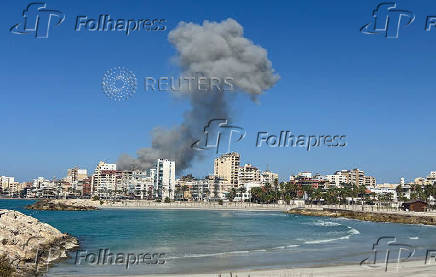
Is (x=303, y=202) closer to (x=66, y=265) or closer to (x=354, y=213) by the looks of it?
(x=354, y=213)

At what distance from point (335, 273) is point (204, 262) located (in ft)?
33.6

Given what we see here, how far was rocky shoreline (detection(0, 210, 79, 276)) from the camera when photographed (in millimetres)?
28734

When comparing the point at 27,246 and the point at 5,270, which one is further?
the point at 27,246

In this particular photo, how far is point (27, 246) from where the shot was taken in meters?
36.5

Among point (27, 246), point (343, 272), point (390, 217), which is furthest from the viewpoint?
point (390, 217)

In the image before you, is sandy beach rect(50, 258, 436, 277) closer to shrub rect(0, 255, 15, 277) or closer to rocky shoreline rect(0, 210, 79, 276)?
shrub rect(0, 255, 15, 277)

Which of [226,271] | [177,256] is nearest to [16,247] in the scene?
[177,256]

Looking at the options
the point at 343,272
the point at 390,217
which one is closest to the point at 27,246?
the point at 343,272

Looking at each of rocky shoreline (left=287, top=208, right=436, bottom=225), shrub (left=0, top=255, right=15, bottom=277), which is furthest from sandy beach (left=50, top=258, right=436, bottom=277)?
rocky shoreline (left=287, top=208, right=436, bottom=225)

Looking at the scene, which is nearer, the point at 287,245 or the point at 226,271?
the point at 226,271

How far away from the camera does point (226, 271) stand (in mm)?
30266

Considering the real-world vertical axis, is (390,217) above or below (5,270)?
above

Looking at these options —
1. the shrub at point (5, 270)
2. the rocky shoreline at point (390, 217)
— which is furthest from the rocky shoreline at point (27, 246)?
the rocky shoreline at point (390, 217)

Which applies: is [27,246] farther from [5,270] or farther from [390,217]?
[390,217]
